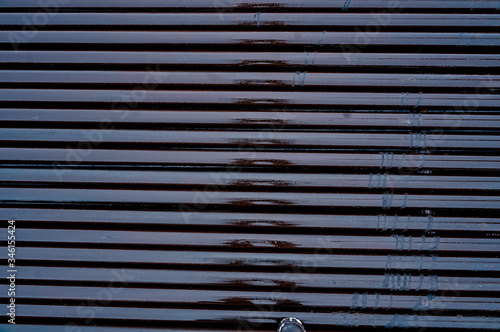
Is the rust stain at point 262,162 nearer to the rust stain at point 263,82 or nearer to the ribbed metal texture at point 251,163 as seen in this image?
the ribbed metal texture at point 251,163

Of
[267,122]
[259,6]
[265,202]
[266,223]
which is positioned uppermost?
[259,6]

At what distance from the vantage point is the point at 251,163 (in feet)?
7.09

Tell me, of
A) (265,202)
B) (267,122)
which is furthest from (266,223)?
(267,122)

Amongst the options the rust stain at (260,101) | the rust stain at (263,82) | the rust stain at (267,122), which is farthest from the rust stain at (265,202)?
the rust stain at (263,82)

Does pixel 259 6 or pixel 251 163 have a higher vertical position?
pixel 259 6

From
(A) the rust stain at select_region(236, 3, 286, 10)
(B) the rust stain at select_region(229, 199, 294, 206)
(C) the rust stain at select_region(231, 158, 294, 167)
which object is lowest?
(B) the rust stain at select_region(229, 199, 294, 206)

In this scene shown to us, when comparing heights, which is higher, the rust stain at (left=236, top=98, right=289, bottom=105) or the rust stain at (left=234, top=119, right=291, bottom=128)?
the rust stain at (left=236, top=98, right=289, bottom=105)

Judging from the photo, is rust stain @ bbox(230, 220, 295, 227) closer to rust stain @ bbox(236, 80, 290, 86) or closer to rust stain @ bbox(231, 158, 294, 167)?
rust stain @ bbox(231, 158, 294, 167)

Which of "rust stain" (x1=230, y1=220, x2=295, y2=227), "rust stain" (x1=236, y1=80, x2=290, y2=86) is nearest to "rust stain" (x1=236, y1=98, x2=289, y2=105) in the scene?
"rust stain" (x1=236, y1=80, x2=290, y2=86)

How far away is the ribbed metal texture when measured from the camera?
2.13 m

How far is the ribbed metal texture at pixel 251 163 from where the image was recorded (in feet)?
6.98

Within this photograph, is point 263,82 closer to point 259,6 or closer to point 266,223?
point 259,6

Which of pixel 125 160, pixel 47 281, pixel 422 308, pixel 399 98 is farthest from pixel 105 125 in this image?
pixel 422 308

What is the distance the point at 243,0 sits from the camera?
83.5 inches
